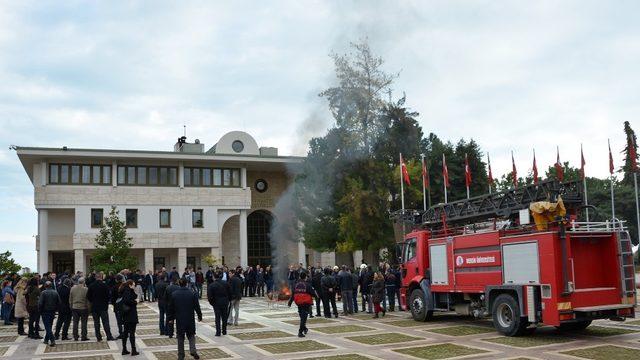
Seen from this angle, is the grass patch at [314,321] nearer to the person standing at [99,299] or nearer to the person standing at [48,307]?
the person standing at [99,299]

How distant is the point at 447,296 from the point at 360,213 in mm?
15252

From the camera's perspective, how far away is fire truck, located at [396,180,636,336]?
47.9ft

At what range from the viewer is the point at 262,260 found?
173 feet

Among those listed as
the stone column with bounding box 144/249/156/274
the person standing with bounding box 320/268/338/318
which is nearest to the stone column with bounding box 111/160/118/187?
the stone column with bounding box 144/249/156/274

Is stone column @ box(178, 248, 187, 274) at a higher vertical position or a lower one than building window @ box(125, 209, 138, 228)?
lower

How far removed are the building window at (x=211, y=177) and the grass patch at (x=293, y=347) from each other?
3427 cm

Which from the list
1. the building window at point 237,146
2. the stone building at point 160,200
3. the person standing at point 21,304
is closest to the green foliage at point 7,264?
the stone building at point 160,200

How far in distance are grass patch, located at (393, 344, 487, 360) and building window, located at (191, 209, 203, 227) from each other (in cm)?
3539

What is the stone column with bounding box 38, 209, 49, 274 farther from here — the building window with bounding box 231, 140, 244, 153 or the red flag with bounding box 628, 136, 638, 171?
the red flag with bounding box 628, 136, 638, 171

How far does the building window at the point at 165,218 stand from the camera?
4697cm

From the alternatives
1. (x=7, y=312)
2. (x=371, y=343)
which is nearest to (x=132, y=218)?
(x=7, y=312)

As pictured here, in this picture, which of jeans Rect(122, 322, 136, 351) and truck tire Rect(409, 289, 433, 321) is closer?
jeans Rect(122, 322, 136, 351)

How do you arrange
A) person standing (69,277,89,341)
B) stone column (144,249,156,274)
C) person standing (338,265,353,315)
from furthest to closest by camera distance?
stone column (144,249,156,274)
person standing (338,265,353,315)
person standing (69,277,89,341)

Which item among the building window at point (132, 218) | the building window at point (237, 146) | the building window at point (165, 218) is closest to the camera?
the building window at point (132, 218)
